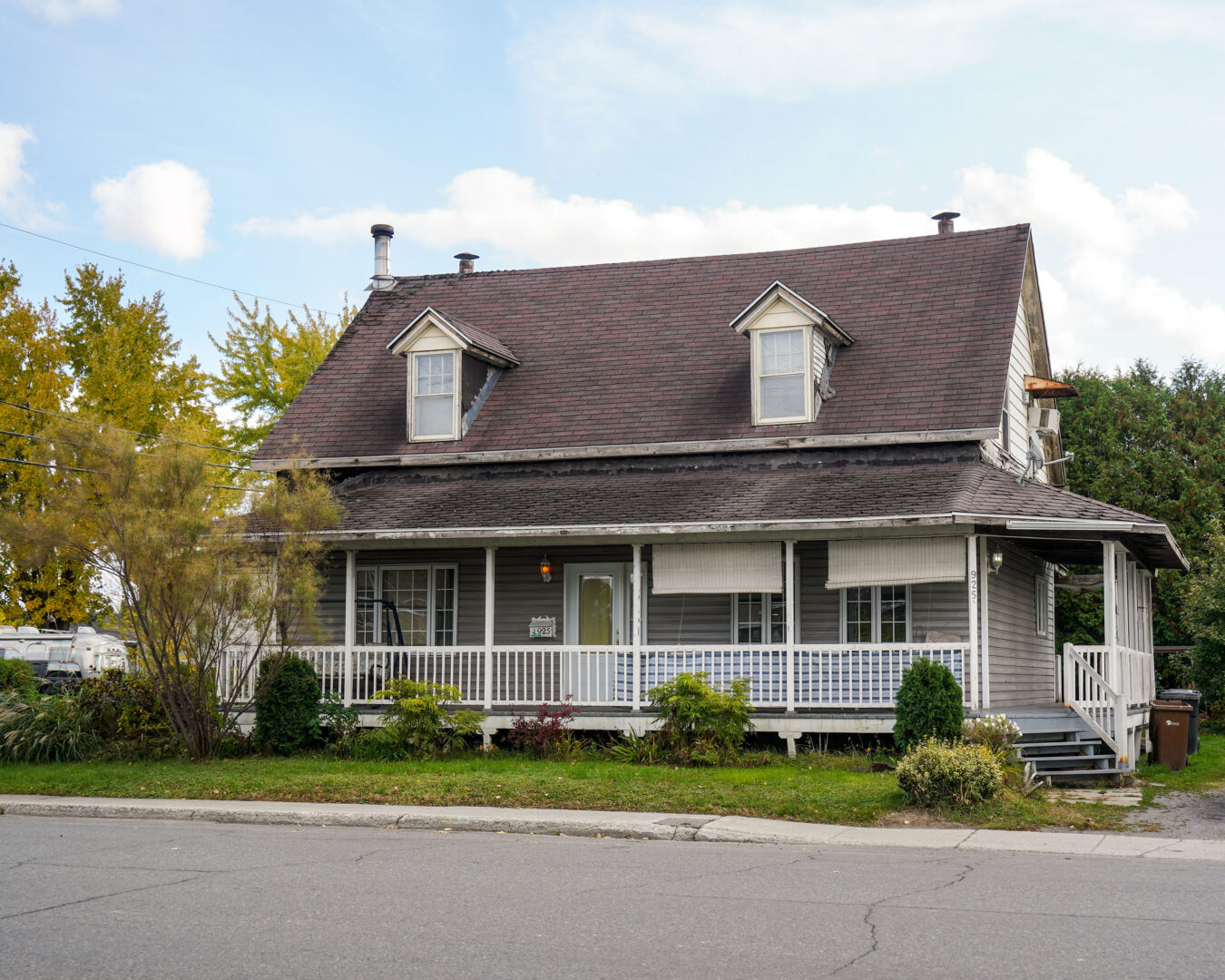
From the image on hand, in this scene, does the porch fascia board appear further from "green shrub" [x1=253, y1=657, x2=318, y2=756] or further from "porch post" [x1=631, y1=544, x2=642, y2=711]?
"green shrub" [x1=253, y1=657, x2=318, y2=756]

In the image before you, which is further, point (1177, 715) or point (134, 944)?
point (1177, 715)

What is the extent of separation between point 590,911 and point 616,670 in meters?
9.84

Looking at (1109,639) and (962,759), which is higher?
(1109,639)

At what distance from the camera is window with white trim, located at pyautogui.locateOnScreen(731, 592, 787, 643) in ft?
60.2

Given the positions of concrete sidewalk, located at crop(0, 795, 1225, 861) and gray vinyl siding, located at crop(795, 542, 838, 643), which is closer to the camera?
concrete sidewalk, located at crop(0, 795, 1225, 861)

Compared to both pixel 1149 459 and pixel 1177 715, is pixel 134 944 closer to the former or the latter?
pixel 1177 715

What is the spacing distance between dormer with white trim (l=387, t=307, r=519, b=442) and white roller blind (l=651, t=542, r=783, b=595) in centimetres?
519

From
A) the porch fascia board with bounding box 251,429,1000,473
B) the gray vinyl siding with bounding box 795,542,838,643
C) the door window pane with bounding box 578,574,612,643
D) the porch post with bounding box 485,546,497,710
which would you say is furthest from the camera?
the door window pane with bounding box 578,574,612,643

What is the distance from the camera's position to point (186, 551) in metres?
15.7

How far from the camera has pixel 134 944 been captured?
22.2 feet

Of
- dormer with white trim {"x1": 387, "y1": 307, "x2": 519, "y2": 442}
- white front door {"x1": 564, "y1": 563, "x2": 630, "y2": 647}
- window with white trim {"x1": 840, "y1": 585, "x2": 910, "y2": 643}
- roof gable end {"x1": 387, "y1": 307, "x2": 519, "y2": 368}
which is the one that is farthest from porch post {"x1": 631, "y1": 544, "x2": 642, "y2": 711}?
roof gable end {"x1": 387, "y1": 307, "x2": 519, "y2": 368}

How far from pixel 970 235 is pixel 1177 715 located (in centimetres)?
898

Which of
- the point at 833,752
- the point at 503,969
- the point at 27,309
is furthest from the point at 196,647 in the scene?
the point at 27,309

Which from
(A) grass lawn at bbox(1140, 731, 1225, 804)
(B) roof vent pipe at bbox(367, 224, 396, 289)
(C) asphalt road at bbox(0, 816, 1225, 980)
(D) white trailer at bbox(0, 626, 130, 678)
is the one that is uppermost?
(B) roof vent pipe at bbox(367, 224, 396, 289)
